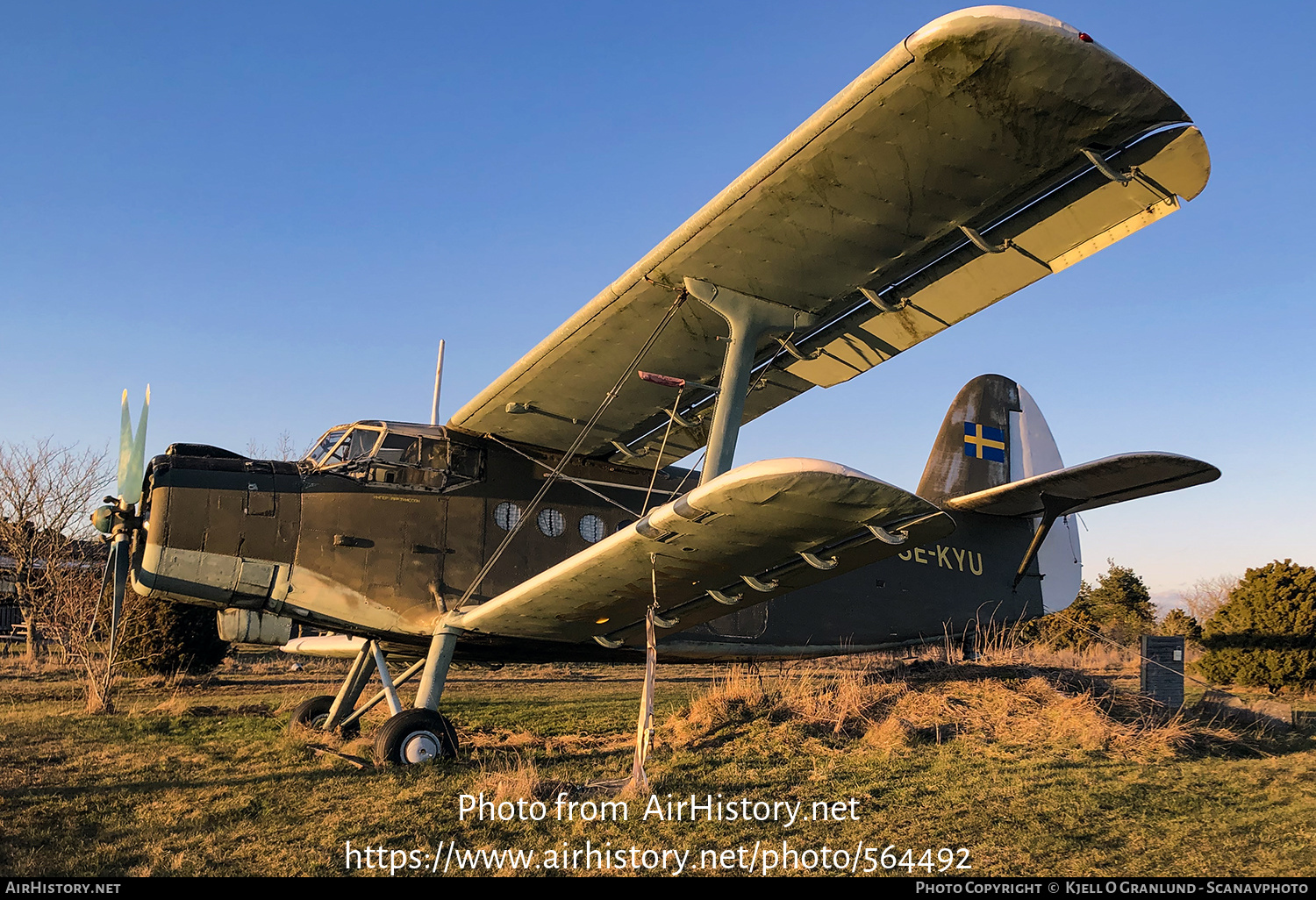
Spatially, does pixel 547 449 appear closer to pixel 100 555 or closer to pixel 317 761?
pixel 317 761

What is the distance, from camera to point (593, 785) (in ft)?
17.9

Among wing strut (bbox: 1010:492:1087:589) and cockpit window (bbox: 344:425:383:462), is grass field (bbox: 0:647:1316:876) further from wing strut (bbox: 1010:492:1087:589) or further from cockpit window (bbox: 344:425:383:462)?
cockpit window (bbox: 344:425:383:462)

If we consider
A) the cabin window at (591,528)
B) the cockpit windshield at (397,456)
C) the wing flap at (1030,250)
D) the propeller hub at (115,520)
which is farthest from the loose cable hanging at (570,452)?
the propeller hub at (115,520)

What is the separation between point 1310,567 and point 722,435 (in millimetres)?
11530

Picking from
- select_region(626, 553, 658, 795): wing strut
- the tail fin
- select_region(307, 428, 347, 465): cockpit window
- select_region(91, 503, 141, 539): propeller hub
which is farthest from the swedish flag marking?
select_region(91, 503, 141, 539): propeller hub

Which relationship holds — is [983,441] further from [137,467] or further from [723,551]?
[137,467]

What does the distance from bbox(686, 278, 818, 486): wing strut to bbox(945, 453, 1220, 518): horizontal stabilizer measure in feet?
9.24

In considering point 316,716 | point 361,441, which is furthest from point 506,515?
point 316,716

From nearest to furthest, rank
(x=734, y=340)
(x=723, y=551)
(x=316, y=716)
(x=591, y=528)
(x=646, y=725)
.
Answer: (x=646, y=725) < (x=723, y=551) < (x=734, y=340) < (x=591, y=528) < (x=316, y=716)

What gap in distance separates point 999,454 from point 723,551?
24.4ft

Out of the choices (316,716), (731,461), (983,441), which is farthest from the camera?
(983,441)

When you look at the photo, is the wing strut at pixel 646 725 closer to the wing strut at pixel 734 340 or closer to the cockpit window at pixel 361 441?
the wing strut at pixel 734 340

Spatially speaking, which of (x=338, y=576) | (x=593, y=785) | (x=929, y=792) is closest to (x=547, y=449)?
(x=338, y=576)

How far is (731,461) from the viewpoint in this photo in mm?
5562
